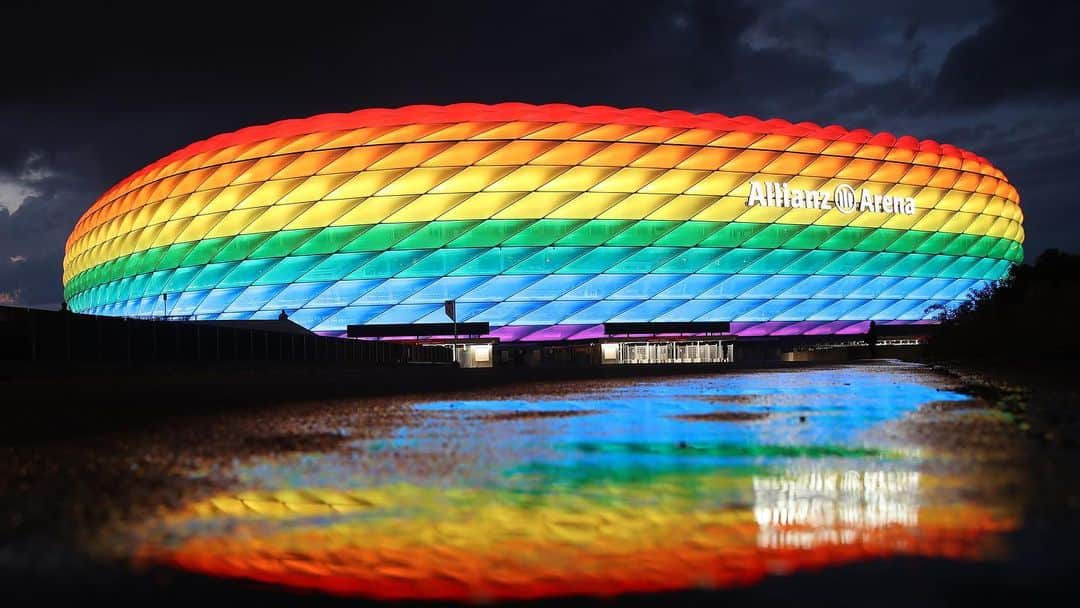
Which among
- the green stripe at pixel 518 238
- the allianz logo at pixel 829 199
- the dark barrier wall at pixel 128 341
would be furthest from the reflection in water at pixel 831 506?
the allianz logo at pixel 829 199

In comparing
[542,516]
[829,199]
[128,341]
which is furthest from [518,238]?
[542,516]

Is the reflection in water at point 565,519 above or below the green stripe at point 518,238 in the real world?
below

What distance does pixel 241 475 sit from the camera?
13.6 feet

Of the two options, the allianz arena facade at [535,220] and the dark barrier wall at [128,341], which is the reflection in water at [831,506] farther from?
the allianz arena facade at [535,220]

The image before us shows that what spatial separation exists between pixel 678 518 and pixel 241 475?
2.09 metres

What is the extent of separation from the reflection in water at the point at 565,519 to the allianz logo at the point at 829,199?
41.1 meters

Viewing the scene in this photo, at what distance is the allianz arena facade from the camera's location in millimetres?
42594

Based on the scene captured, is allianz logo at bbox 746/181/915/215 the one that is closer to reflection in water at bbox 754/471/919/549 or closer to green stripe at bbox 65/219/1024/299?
green stripe at bbox 65/219/1024/299

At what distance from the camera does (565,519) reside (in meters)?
3.02

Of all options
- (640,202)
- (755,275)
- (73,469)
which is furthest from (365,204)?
(73,469)

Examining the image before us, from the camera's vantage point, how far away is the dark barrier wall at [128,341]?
13727mm

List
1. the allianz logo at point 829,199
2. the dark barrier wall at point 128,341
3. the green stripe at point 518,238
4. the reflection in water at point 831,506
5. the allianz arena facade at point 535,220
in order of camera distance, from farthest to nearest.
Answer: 1. the allianz logo at point 829,199
2. the green stripe at point 518,238
3. the allianz arena facade at point 535,220
4. the dark barrier wall at point 128,341
5. the reflection in water at point 831,506

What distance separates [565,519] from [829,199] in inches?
1818

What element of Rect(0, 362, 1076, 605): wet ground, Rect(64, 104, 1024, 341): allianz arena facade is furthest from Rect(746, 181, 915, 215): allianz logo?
Rect(0, 362, 1076, 605): wet ground
